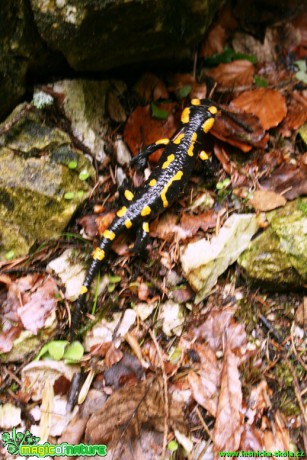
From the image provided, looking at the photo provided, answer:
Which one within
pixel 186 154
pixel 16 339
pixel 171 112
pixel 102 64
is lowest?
pixel 16 339

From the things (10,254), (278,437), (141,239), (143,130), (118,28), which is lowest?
(278,437)

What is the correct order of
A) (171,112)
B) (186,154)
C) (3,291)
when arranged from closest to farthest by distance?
(3,291)
(186,154)
(171,112)

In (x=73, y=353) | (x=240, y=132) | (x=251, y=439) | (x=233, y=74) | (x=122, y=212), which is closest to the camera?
(x=251, y=439)

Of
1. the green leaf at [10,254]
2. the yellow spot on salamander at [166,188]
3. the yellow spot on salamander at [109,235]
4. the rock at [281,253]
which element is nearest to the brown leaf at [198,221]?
the yellow spot on salamander at [166,188]

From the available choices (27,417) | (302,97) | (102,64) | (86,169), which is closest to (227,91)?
(302,97)

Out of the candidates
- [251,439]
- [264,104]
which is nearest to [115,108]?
[264,104]

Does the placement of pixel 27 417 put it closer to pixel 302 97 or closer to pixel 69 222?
pixel 69 222

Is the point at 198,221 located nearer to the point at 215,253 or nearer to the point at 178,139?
the point at 215,253
